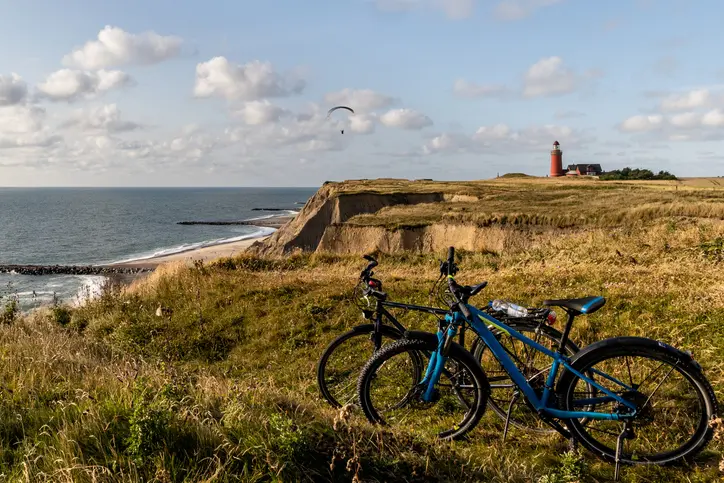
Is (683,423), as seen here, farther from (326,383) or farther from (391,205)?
(391,205)

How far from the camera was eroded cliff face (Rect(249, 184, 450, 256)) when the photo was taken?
1797 inches

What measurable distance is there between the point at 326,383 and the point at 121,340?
245 inches

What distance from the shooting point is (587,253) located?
616 inches

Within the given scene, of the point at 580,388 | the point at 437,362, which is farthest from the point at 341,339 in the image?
the point at 580,388

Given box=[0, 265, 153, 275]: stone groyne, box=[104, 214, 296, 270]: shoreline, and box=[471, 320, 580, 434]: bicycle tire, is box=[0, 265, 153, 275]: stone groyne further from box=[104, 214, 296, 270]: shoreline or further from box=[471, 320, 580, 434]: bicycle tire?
box=[471, 320, 580, 434]: bicycle tire

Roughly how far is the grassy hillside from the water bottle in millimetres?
1229

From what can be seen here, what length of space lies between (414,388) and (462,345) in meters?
0.64

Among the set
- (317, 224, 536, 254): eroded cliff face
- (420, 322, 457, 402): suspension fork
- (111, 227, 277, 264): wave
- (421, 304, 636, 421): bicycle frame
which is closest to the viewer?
(421, 304, 636, 421): bicycle frame

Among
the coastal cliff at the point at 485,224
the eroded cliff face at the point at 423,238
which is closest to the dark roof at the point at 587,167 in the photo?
the coastal cliff at the point at 485,224

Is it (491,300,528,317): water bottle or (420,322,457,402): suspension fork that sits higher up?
(491,300,528,317): water bottle

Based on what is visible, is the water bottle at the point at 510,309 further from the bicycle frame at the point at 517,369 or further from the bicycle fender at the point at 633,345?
the bicycle fender at the point at 633,345

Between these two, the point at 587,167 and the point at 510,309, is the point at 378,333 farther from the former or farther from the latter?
the point at 587,167

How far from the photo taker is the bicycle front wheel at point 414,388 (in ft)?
15.2

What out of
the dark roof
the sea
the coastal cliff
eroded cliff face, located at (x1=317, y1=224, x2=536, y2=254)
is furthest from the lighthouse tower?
eroded cliff face, located at (x1=317, y1=224, x2=536, y2=254)
